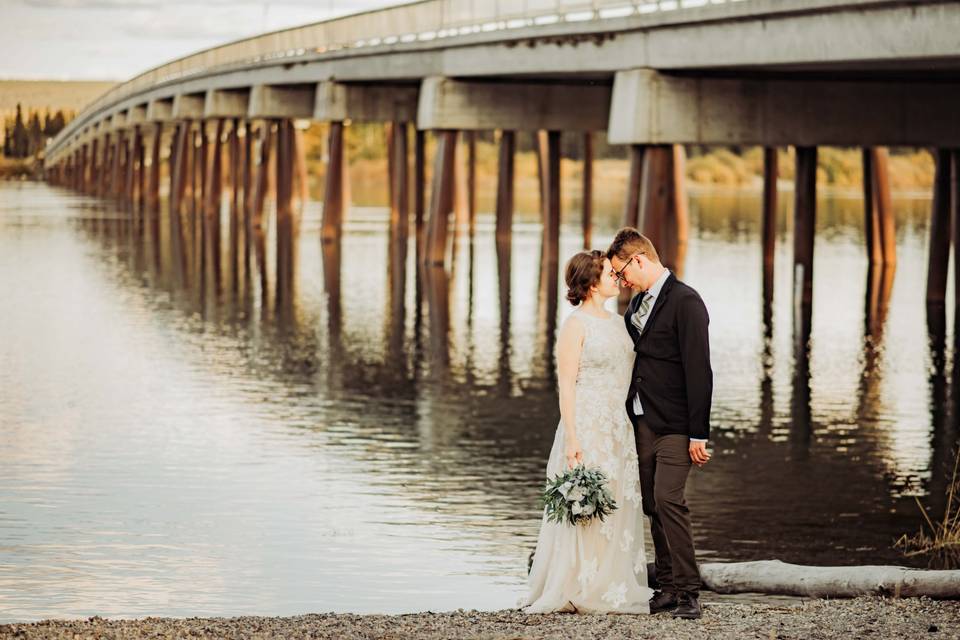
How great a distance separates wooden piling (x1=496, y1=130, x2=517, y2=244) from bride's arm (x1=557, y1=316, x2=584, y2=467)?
35767 mm

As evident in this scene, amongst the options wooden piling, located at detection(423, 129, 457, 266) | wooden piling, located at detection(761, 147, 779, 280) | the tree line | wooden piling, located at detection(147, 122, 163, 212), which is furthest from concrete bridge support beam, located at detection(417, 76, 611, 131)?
the tree line

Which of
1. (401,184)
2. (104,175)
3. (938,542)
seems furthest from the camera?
(104,175)

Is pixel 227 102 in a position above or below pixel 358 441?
above

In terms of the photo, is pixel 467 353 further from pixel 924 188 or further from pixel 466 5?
pixel 924 188

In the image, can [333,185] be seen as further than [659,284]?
Yes

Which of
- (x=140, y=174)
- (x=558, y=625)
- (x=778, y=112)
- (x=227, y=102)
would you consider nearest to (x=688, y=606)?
(x=558, y=625)

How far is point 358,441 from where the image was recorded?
1661 centimetres

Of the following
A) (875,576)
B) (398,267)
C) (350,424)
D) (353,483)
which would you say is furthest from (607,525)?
(398,267)

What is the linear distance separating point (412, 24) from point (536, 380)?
1857 cm

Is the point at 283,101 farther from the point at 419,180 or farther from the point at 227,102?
the point at 227,102

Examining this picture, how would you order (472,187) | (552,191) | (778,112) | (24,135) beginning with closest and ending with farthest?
(778,112)
(552,191)
(472,187)
(24,135)

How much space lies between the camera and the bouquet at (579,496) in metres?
9.48

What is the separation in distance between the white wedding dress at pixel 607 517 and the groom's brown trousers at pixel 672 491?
0.10 metres

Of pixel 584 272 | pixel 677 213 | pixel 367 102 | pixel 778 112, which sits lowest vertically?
pixel 677 213
